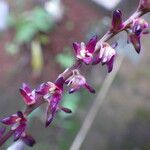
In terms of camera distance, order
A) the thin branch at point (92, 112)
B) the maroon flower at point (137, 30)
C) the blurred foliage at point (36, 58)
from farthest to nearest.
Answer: the blurred foliage at point (36, 58) → the thin branch at point (92, 112) → the maroon flower at point (137, 30)

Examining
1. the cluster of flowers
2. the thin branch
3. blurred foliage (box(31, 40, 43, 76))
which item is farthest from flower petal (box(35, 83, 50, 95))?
blurred foliage (box(31, 40, 43, 76))

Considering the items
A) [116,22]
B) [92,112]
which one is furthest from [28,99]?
[92,112]

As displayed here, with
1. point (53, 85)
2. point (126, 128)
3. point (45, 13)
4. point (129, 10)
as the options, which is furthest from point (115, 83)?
point (53, 85)

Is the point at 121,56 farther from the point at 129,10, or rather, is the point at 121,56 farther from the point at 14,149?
the point at 14,149

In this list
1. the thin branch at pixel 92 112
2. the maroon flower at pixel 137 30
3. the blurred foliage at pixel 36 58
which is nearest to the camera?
the maroon flower at pixel 137 30

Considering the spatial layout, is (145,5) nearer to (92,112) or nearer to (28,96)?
(28,96)

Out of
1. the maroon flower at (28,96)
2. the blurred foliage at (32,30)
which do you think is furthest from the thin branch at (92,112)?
the blurred foliage at (32,30)

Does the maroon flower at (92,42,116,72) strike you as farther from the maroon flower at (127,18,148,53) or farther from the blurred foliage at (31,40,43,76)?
the blurred foliage at (31,40,43,76)

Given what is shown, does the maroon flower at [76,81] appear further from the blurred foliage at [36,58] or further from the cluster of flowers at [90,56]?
the blurred foliage at [36,58]
